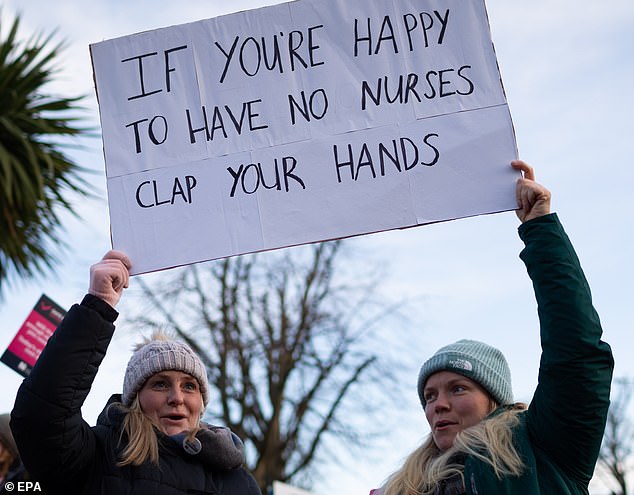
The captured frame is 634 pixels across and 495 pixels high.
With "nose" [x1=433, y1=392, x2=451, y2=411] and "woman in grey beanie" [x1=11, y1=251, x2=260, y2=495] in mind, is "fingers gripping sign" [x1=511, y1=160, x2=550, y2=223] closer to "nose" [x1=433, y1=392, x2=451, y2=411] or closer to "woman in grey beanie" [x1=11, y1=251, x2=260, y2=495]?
"nose" [x1=433, y1=392, x2=451, y2=411]

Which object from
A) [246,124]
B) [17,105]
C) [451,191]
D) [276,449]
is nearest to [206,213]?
[246,124]

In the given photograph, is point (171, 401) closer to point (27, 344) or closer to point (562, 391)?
point (562, 391)

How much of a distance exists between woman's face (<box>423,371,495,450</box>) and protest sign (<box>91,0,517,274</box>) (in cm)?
52

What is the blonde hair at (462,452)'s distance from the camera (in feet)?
8.25

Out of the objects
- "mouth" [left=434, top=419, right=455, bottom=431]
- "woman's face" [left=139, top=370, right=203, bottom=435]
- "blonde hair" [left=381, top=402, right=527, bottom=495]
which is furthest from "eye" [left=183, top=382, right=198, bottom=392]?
"mouth" [left=434, top=419, right=455, bottom=431]

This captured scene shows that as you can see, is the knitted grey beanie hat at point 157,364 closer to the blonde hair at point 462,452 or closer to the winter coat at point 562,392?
the blonde hair at point 462,452

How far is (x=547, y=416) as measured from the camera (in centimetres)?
252

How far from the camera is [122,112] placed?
329 cm

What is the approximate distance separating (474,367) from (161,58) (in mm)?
1590

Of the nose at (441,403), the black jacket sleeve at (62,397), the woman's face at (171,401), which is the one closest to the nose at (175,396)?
the woman's face at (171,401)

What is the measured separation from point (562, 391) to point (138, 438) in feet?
4.31

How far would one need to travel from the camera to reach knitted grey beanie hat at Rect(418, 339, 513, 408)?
113 inches

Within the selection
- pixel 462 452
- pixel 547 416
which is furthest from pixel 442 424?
pixel 547 416

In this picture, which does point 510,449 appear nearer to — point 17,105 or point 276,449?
point 17,105
